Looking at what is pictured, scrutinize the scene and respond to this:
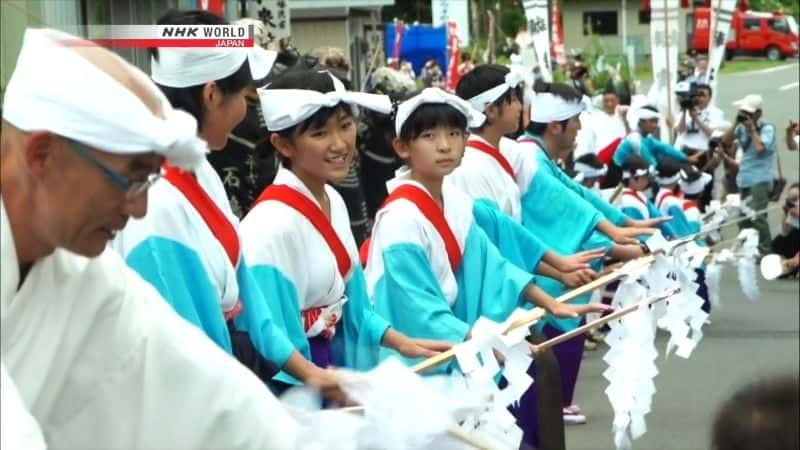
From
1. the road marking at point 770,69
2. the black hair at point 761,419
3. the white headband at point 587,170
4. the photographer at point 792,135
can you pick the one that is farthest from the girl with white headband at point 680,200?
the road marking at point 770,69

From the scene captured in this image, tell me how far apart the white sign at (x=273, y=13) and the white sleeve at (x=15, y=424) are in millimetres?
8865

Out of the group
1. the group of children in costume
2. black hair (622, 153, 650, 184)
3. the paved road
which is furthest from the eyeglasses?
black hair (622, 153, 650, 184)

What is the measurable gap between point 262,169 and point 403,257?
171cm

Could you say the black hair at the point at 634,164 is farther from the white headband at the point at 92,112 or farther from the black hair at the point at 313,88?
the white headband at the point at 92,112

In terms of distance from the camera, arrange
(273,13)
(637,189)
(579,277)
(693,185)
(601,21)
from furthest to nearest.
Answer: (601,21)
(693,185)
(637,189)
(273,13)
(579,277)

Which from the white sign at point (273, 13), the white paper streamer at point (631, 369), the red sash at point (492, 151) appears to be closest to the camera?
the white paper streamer at point (631, 369)

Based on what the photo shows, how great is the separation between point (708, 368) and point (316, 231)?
5928 millimetres

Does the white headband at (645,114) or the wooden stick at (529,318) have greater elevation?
the white headband at (645,114)

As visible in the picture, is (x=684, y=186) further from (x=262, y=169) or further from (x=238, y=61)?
(x=238, y=61)

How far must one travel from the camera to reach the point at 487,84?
7.15 metres

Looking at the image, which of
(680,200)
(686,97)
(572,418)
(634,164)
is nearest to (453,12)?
(686,97)

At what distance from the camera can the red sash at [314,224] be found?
4961 millimetres

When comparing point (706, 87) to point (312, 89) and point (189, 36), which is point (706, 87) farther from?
point (189, 36)

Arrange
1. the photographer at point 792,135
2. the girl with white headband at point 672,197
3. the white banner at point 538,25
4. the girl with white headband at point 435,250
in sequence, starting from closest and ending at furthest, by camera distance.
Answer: the girl with white headband at point 435,250 < the girl with white headband at point 672,197 < the white banner at point 538,25 < the photographer at point 792,135
